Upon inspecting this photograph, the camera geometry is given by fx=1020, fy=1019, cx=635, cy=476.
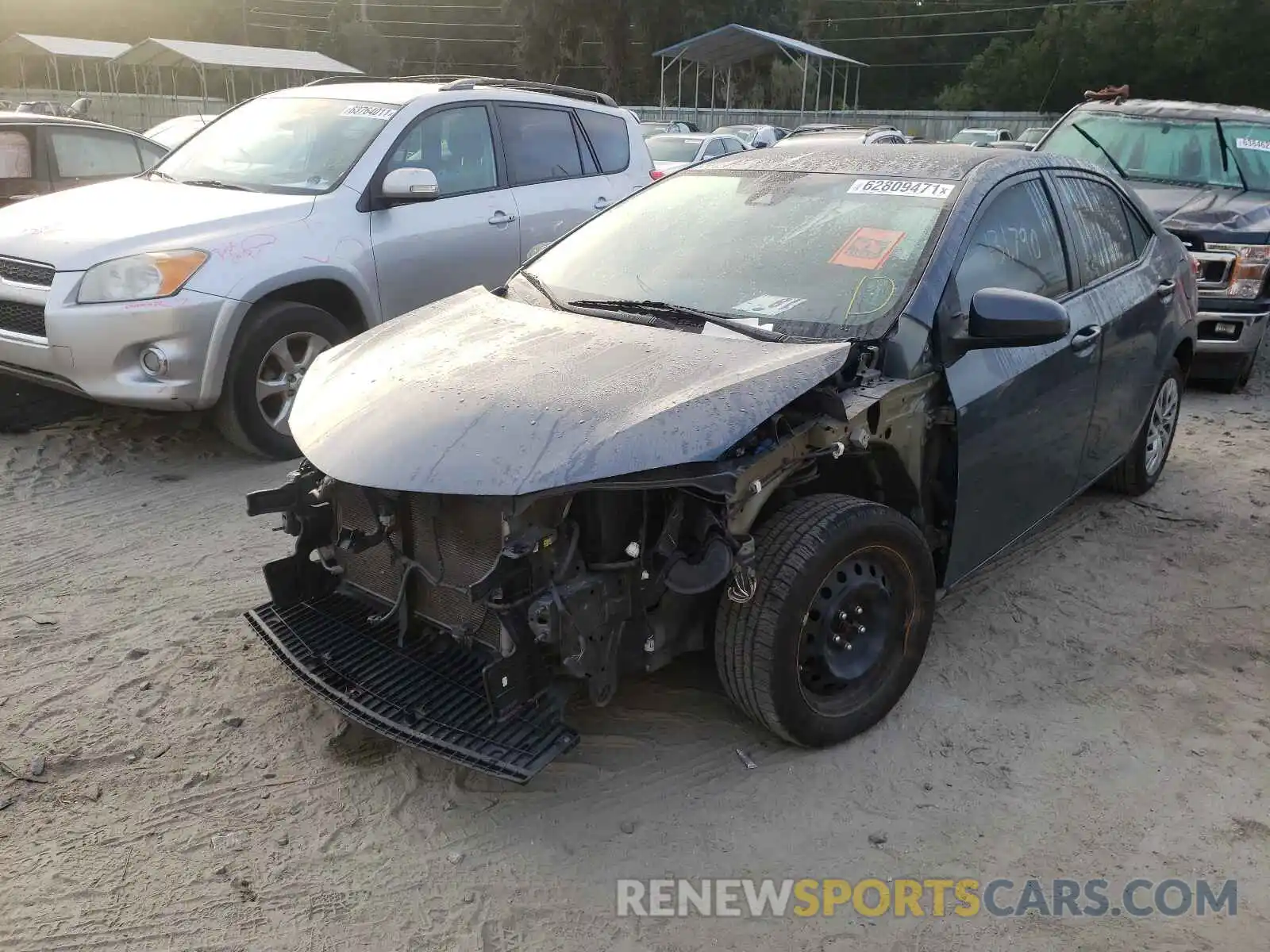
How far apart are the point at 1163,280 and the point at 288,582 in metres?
4.12

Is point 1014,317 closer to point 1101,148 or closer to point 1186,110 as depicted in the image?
point 1101,148

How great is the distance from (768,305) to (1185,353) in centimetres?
304

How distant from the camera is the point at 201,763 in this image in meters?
3.12

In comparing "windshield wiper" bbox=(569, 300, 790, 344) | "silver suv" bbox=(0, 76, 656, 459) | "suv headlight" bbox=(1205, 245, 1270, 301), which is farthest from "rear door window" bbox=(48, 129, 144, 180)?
"suv headlight" bbox=(1205, 245, 1270, 301)

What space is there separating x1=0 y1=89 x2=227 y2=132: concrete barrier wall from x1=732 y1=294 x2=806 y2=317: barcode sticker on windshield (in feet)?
92.9

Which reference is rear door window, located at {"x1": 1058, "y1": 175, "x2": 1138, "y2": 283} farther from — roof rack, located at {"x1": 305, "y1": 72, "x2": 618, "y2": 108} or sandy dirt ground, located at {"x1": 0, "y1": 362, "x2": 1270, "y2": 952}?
roof rack, located at {"x1": 305, "y1": 72, "x2": 618, "y2": 108}

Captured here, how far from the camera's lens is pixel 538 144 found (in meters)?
7.09

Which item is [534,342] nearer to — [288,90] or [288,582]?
[288,582]

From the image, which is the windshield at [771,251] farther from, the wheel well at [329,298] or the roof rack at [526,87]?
the roof rack at [526,87]

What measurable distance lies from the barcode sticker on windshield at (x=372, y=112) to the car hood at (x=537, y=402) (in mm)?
3129

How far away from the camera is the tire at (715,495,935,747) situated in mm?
2951

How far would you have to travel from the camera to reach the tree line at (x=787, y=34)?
4300cm

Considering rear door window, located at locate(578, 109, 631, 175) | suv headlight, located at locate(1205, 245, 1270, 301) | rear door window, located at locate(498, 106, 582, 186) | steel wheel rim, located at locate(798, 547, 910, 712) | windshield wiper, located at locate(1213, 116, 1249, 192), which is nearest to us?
steel wheel rim, located at locate(798, 547, 910, 712)

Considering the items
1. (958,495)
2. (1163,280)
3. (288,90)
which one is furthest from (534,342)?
(288,90)
